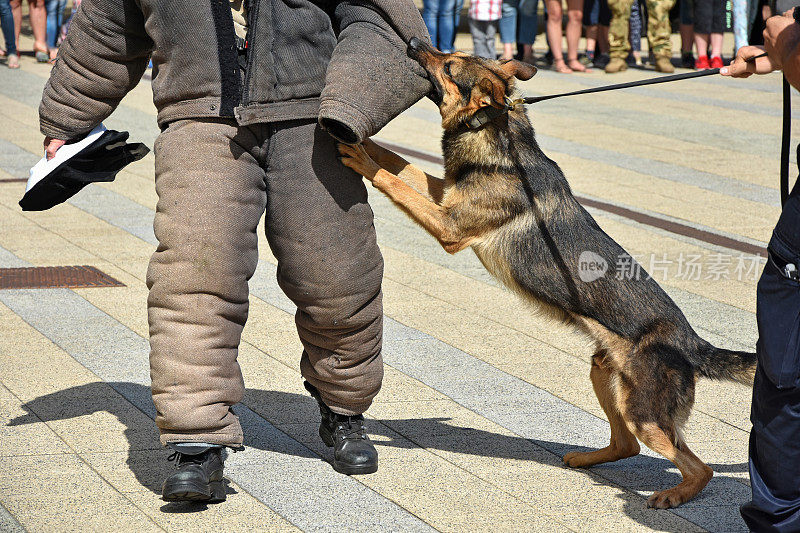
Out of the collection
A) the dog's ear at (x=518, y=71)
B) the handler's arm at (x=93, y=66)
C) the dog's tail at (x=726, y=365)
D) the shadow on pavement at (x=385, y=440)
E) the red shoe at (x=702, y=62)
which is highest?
the handler's arm at (x=93, y=66)

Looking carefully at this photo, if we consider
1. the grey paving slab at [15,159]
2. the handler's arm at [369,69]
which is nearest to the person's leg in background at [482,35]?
the grey paving slab at [15,159]

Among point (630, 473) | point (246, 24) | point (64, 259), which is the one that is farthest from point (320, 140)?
point (64, 259)

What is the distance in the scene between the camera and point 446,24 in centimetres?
1405

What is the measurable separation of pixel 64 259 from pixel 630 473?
412 centimetres

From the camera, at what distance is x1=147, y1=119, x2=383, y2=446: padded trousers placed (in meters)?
3.45

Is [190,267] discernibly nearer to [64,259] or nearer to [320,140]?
[320,140]

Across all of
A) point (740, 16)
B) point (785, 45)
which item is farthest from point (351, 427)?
point (740, 16)

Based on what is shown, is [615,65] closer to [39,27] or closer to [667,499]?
[39,27]

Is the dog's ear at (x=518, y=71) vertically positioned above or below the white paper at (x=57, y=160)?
above

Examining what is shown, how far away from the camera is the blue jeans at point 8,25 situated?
46.0ft

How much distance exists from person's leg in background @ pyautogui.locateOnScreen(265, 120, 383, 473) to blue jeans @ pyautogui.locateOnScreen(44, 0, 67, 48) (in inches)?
495

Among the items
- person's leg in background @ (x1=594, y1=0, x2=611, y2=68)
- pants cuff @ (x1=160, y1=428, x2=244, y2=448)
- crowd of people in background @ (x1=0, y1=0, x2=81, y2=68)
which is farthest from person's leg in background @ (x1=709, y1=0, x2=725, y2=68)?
pants cuff @ (x1=160, y1=428, x2=244, y2=448)

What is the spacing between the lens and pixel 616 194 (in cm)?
855

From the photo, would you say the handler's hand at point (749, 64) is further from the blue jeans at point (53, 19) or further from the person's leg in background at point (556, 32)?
the blue jeans at point (53, 19)
